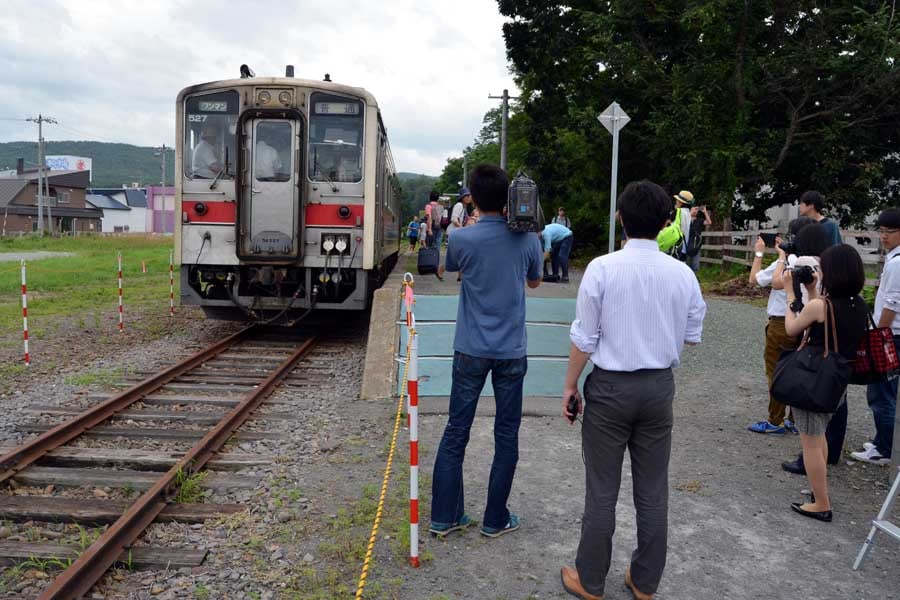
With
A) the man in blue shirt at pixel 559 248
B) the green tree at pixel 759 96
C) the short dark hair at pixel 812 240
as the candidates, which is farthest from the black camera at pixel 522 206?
the green tree at pixel 759 96

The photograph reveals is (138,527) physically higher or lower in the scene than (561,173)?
lower

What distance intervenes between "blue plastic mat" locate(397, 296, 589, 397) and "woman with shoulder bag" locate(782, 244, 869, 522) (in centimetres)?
327

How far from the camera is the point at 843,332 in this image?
15.3 feet

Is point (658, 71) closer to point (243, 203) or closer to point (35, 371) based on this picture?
point (243, 203)

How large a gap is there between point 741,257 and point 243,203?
14.0 metres

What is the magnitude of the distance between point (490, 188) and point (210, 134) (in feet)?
25.3

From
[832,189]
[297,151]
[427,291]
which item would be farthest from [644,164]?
[297,151]

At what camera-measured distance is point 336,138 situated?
429 inches

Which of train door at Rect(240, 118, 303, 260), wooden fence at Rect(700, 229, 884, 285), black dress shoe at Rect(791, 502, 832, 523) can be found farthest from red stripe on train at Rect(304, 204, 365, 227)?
wooden fence at Rect(700, 229, 884, 285)

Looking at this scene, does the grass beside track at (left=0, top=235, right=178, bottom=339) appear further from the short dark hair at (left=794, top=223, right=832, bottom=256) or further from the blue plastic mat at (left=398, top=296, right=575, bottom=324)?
the short dark hair at (left=794, top=223, right=832, bottom=256)

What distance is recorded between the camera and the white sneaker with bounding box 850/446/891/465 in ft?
19.2

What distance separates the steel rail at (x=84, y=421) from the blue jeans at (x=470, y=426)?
3079 mm

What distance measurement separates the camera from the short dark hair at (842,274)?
181 inches

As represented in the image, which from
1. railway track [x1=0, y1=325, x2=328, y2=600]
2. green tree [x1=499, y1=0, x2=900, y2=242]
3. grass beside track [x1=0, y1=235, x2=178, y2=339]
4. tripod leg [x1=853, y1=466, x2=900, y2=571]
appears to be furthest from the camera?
green tree [x1=499, y1=0, x2=900, y2=242]
